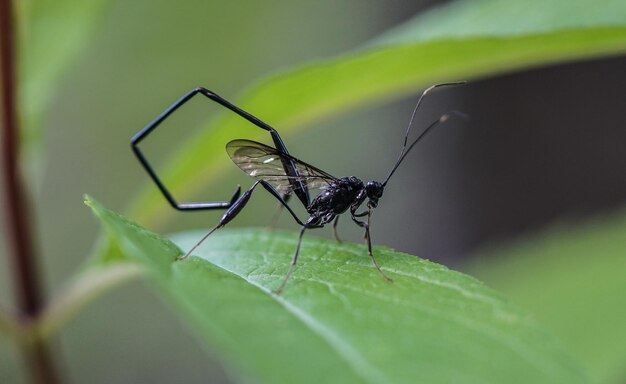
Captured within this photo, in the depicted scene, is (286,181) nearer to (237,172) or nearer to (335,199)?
(335,199)

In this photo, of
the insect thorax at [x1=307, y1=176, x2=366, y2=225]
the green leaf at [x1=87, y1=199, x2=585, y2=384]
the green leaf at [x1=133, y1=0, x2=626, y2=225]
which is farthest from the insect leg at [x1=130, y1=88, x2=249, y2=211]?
the green leaf at [x1=87, y1=199, x2=585, y2=384]

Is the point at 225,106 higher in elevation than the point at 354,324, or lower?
higher

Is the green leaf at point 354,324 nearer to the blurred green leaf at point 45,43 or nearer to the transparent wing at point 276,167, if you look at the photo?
the transparent wing at point 276,167

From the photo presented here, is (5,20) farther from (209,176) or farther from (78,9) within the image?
(209,176)

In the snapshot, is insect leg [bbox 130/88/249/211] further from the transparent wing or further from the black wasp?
the transparent wing

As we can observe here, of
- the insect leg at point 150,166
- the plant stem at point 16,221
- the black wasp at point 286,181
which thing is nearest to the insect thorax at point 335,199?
the black wasp at point 286,181

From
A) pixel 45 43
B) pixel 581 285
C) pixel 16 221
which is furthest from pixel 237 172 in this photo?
pixel 16 221
